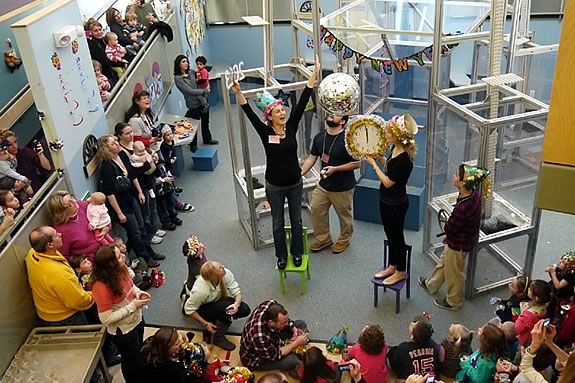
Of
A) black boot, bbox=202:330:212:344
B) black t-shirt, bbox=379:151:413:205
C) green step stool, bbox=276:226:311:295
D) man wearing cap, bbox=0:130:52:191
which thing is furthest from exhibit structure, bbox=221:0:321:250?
man wearing cap, bbox=0:130:52:191

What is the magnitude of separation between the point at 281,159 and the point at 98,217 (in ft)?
5.26

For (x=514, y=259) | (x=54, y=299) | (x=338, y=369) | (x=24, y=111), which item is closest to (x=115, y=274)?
(x=54, y=299)

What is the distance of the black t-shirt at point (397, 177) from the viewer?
4.70 meters

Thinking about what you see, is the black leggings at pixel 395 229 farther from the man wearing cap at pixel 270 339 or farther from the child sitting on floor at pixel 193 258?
the child sitting on floor at pixel 193 258

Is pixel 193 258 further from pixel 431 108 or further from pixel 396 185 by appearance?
pixel 431 108

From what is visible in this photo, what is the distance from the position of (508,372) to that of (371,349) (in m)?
0.87

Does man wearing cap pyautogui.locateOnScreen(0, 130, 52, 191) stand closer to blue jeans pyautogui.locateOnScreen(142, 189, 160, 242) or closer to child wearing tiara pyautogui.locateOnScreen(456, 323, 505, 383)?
blue jeans pyautogui.locateOnScreen(142, 189, 160, 242)

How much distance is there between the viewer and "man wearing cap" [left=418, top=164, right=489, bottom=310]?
4434mm

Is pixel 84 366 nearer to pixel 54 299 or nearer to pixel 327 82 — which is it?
pixel 54 299

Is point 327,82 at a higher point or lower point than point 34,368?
higher

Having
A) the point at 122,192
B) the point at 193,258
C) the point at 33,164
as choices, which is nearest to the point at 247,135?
the point at 122,192

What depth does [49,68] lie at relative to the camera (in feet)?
14.6

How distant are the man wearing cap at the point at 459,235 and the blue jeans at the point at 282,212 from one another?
1.25 m

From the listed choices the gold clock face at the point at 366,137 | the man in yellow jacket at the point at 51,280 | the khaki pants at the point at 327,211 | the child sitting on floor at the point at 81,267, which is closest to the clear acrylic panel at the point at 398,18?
the gold clock face at the point at 366,137
